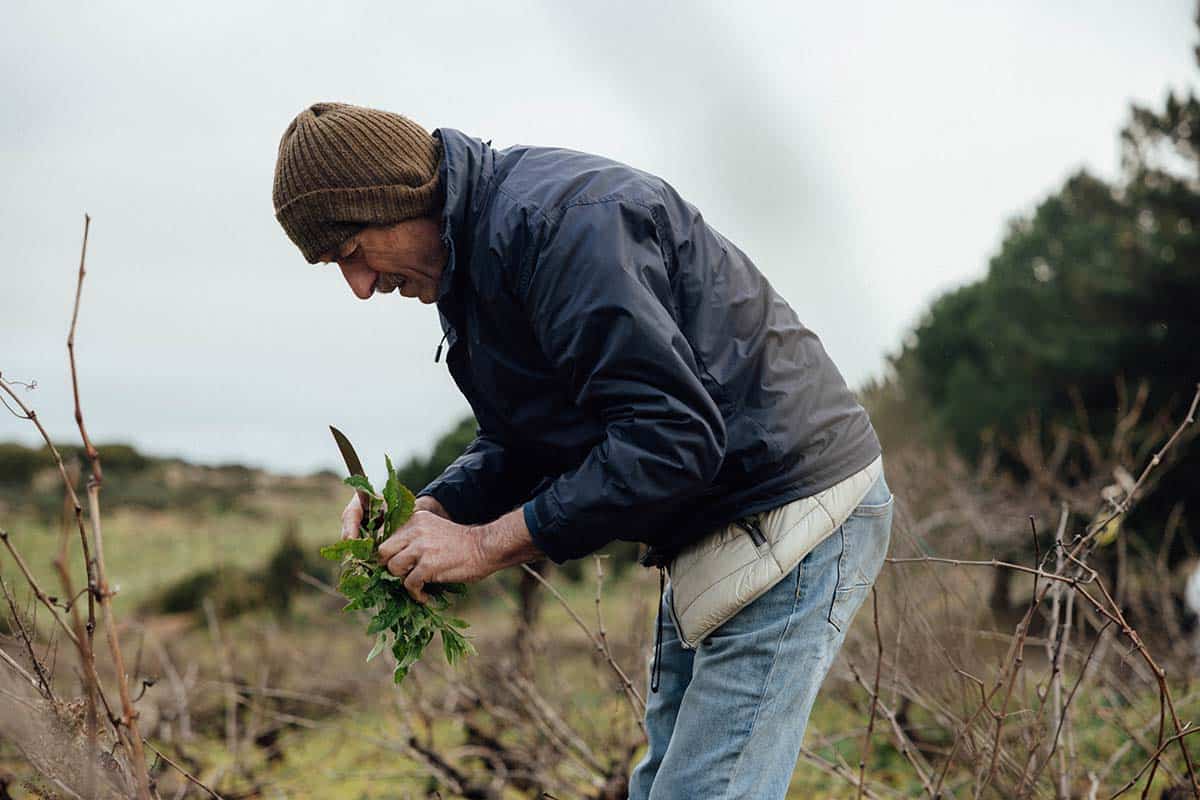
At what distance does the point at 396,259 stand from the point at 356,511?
62 centimetres

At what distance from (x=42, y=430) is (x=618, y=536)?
1.03m

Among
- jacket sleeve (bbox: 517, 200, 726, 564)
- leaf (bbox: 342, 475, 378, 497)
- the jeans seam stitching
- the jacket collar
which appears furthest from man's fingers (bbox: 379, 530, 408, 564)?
the jeans seam stitching

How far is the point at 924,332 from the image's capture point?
23.0m

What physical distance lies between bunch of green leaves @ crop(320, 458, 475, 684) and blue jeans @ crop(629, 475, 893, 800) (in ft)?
1.81

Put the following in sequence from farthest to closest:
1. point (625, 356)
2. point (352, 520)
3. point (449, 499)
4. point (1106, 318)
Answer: point (1106, 318) → point (449, 499) → point (352, 520) → point (625, 356)

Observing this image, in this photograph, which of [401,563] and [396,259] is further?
[396,259]

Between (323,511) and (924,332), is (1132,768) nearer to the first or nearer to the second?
(323,511)

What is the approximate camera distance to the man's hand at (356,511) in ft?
8.31

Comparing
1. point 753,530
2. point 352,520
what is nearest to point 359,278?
point 352,520

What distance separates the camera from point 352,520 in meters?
2.55

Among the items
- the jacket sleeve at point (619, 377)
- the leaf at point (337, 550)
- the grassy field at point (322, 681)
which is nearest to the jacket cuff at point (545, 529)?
the jacket sleeve at point (619, 377)

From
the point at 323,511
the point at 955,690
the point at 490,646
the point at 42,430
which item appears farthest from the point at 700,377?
the point at 323,511

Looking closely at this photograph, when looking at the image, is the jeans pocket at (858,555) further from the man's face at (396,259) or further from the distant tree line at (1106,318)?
the distant tree line at (1106,318)

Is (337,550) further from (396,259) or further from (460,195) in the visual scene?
(460,195)
